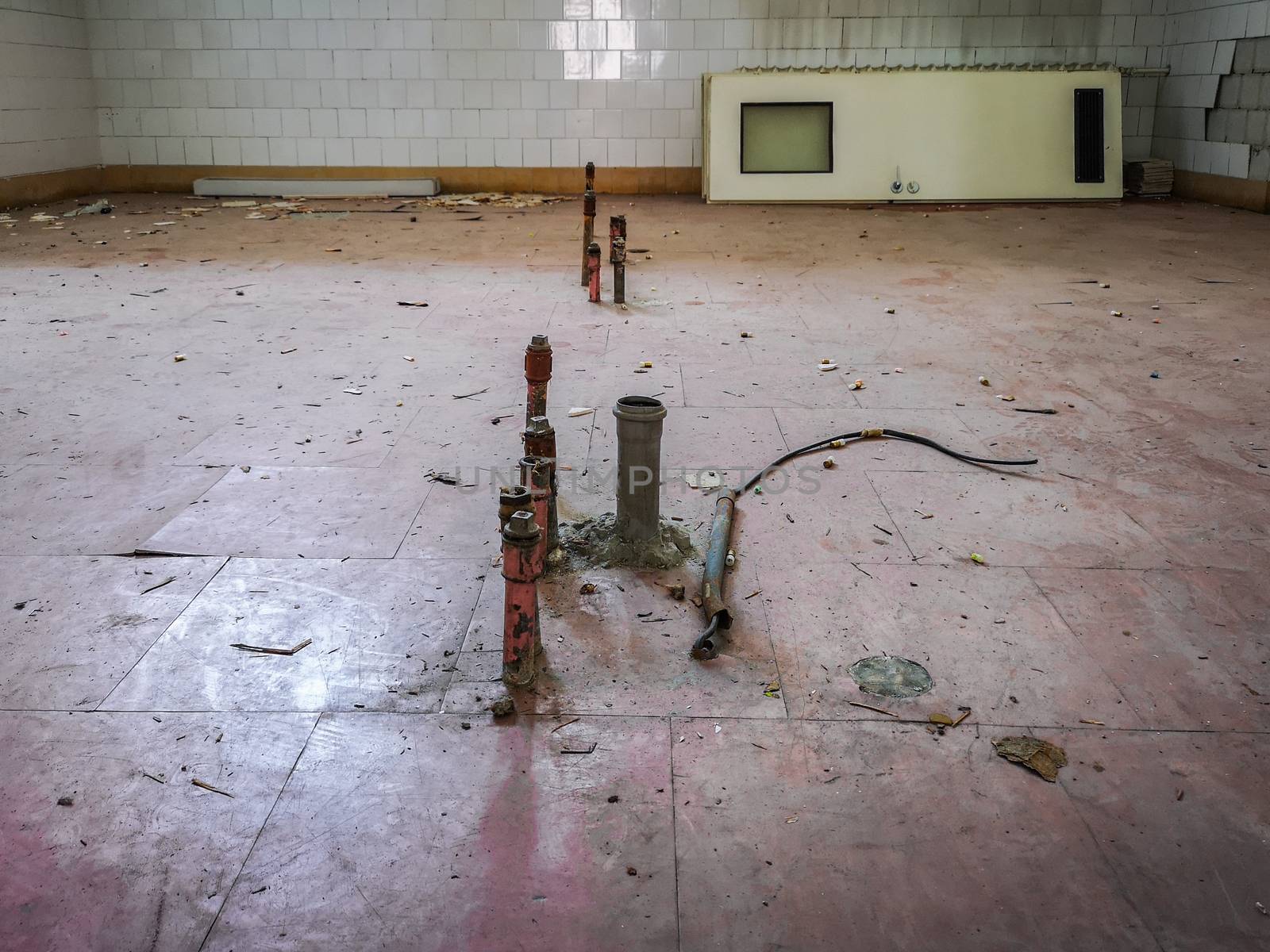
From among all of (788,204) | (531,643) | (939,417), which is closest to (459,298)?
(939,417)

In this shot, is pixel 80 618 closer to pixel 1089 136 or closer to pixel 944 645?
pixel 944 645

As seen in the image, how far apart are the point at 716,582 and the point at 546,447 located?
2.10 feet

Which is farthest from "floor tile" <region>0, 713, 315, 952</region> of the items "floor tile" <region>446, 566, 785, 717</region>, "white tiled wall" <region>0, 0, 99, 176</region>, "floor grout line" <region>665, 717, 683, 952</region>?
"white tiled wall" <region>0, 0, 99, 176</region>

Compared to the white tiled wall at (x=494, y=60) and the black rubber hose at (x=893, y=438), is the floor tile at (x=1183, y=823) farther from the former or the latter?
the white tiled wall at (x=494, y=60)

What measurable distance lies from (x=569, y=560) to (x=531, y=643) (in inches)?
23.9

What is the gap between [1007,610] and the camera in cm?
272

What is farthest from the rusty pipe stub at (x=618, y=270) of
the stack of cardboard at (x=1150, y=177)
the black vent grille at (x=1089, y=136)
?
the stack of cardboard at (x=1150, y=177)

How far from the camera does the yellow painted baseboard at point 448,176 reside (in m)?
11.7

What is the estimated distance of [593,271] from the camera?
624 cm

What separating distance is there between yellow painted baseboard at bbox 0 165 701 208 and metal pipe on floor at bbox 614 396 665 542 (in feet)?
30.8

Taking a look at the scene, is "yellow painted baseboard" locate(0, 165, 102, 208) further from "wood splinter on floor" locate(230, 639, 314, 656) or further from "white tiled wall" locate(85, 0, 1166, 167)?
"wood splinter on floor" locate(230, 639, 314, 656)

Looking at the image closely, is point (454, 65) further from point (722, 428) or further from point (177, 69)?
point (722, 428)

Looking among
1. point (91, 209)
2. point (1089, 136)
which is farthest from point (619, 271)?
point (1089, 136)

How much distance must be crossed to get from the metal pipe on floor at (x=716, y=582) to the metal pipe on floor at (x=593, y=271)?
129 inches
